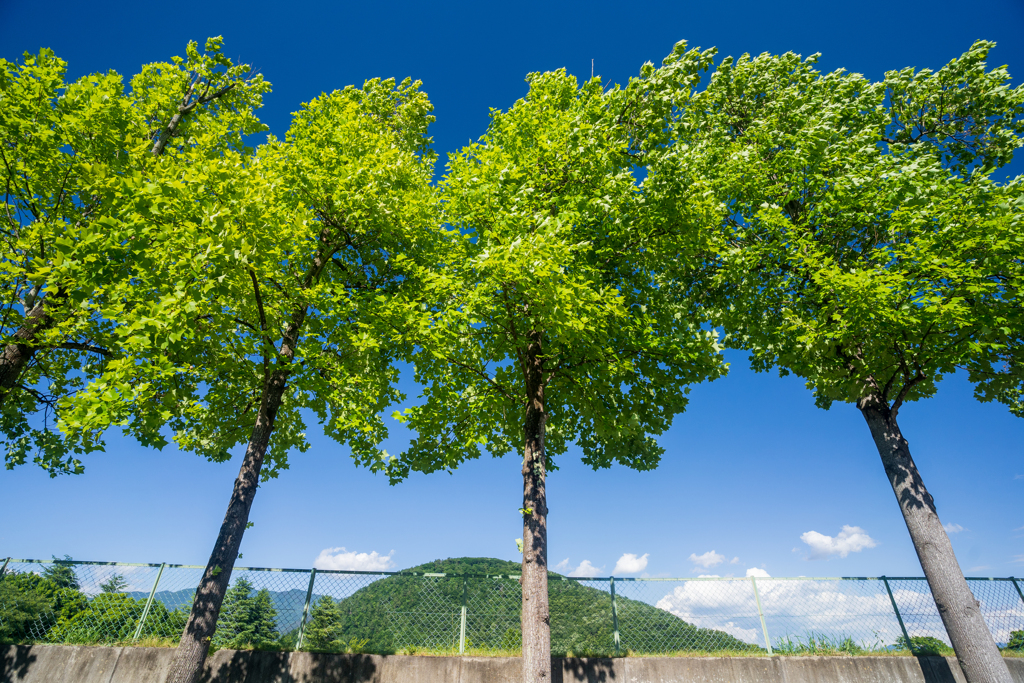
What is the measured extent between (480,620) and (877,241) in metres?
11.3

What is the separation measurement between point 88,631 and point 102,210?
8027 millimetres

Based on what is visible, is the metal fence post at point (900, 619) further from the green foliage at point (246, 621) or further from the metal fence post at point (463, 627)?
the green foliage at point (246, 621)

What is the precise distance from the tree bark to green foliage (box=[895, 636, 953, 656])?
12078 mm

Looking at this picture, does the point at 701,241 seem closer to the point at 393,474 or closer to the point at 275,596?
the point at 393,474

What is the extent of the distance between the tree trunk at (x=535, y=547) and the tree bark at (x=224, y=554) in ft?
13.5

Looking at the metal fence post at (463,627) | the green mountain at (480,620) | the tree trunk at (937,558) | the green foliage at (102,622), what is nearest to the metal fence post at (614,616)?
the green mountain at (480,620)

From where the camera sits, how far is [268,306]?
7.48 metres

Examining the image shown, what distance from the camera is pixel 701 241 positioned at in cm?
855

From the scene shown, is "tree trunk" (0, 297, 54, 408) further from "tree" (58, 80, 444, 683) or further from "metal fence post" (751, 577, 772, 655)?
"metal fence post" (751, 577, 772, 655)

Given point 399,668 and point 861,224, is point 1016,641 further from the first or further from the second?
point 399,668

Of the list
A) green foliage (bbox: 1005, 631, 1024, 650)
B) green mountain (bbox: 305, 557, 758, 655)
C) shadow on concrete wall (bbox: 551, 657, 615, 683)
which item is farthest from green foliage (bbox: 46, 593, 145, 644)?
green foliage (bbox: 1005, 631, 1024, 650)

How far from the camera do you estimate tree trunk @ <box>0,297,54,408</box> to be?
8656mm

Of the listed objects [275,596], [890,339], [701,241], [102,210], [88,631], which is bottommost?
[88,631]

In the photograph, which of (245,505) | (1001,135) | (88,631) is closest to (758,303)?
(1001,135)
